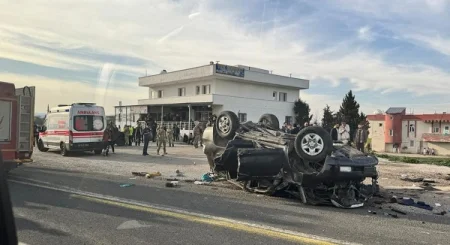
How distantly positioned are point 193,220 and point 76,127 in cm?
1387

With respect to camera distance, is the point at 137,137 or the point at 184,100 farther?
the point at 184,100

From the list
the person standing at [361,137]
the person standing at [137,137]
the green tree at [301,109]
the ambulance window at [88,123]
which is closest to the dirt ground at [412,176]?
the person standing at [361,137]

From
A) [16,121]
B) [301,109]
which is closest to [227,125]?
[16,121]

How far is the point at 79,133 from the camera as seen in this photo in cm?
1866

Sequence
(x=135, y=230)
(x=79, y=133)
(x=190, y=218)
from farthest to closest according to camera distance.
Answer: (x=79, y=133) < (x=190, y=218) < (x=135, y=230)

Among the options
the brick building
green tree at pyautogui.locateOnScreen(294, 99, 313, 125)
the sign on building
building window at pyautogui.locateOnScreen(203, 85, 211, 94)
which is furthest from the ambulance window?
the brick building

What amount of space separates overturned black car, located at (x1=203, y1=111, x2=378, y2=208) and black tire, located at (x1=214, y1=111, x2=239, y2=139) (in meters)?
0.68

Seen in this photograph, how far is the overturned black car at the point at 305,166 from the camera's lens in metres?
7.62

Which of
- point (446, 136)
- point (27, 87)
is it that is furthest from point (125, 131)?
point (446, 136)

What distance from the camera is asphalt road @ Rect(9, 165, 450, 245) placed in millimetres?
5281

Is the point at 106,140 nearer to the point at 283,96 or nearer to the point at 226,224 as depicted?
the point at 226,224

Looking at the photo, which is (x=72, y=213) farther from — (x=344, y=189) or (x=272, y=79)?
(x=272, y=79)

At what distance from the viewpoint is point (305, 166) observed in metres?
7.93

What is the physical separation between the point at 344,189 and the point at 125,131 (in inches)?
852
